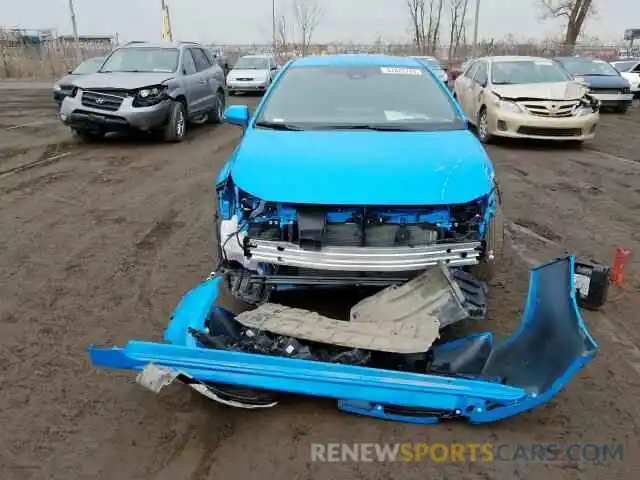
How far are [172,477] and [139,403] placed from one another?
657 millimetres

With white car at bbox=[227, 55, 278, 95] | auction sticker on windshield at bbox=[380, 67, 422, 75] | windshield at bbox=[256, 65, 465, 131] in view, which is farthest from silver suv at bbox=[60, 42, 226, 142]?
white car at bbox=[227, 55, 278, 95]

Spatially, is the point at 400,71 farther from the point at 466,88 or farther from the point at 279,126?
the point at 466,88

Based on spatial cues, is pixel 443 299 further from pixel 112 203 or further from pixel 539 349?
pixel 112 203

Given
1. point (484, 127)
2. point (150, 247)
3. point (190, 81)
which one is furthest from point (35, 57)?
point (150, 247)

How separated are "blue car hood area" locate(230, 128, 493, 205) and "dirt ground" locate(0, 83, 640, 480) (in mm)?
→ 1124

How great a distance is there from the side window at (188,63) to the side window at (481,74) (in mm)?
5870

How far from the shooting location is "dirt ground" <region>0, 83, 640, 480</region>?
2736 mm

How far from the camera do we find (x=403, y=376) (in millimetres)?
2773

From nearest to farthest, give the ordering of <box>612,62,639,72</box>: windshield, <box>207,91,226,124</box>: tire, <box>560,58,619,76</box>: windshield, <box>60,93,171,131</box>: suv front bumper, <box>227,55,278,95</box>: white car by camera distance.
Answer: <box>60,93,171,131</box>: suv front bumper, <box>207,91,226,124</box>: tire, <box>560,58,619,76</box>: windshield, <box>612,62,639,72</box>: windshield, <box>227,55,278,95</box>: white car

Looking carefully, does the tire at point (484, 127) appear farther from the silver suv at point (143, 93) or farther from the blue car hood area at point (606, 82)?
the blue car hood area at point (606, 82)

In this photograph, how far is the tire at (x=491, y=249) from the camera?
3643 mm

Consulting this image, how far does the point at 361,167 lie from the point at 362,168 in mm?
18

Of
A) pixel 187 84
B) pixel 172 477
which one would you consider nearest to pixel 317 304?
pixel 172 477

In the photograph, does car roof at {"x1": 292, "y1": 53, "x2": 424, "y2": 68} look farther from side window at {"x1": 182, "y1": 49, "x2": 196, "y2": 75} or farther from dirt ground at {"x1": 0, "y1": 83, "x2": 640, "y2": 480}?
side window at {"x1": 182, "y1": 49, "x2": 196, "y2": 75}
